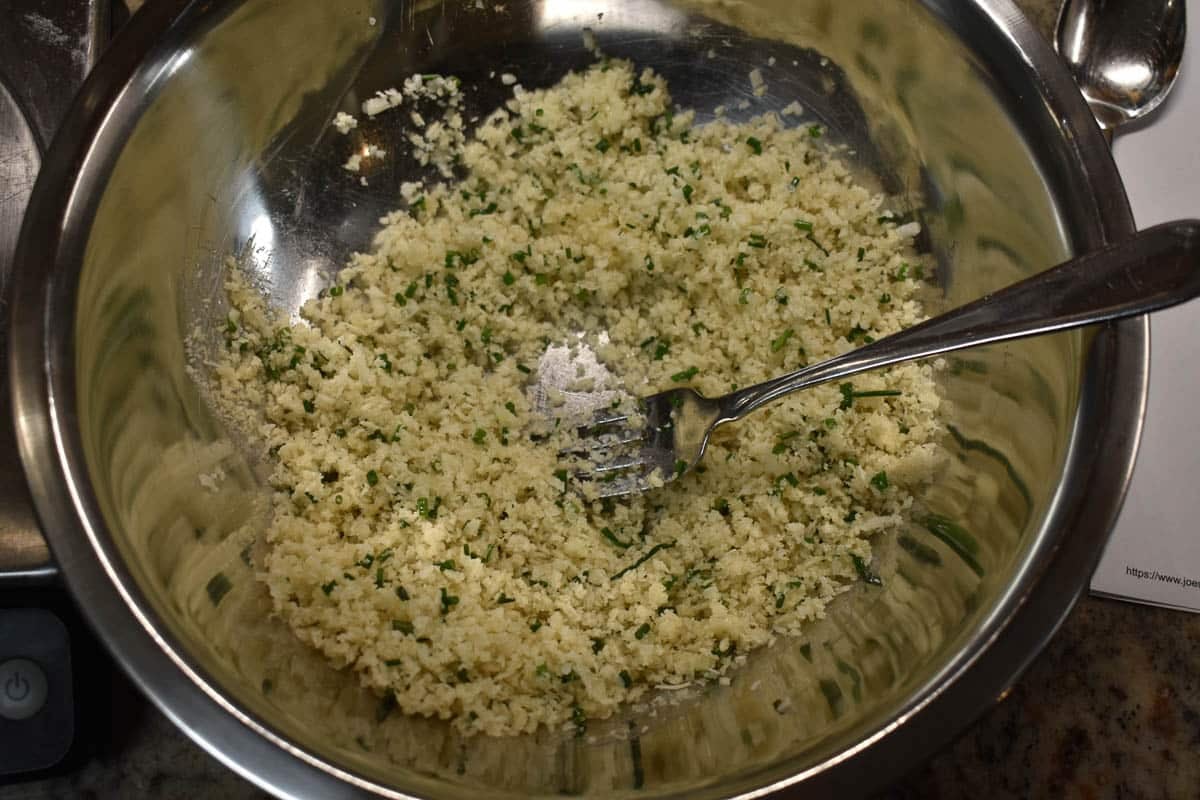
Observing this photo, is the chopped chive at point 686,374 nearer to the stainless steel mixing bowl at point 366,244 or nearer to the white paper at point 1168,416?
the stainless steel mixing bowl at point 366,244

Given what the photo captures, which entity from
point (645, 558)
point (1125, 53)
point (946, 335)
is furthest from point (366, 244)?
point (1125, 53)

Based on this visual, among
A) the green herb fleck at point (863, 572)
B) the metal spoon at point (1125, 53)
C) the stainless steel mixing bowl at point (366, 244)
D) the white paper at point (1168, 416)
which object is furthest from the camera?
the metal spoon at point (1125, 53)

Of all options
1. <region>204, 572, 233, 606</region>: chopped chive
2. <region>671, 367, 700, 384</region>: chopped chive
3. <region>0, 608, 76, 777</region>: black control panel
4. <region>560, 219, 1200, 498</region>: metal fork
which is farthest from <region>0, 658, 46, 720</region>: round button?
<region>671, 367, 700, 384</region>: chopped chive

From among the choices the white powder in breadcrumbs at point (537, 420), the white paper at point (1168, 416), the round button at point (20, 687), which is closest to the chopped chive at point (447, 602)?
the white powder in breadcrumbs at point (537, 420)

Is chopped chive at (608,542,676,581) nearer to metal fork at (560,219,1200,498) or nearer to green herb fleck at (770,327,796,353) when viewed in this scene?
metal fork at (560,219,1200,498)

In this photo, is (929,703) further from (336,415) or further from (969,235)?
(336,415)

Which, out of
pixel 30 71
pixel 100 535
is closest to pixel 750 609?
pixel 100 535

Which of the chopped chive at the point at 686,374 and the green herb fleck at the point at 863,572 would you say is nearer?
the green herb fleck at the point at 863,572

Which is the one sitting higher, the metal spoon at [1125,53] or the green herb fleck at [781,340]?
the metal spoon at [1125,53]
